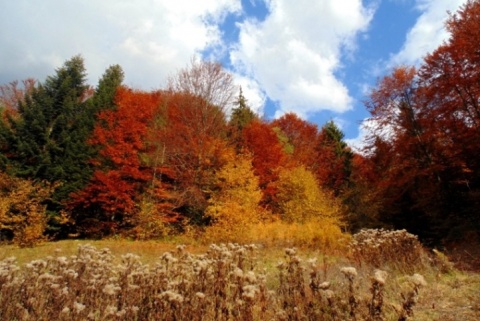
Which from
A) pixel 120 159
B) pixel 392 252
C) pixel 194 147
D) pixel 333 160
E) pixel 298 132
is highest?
pixel 298 132

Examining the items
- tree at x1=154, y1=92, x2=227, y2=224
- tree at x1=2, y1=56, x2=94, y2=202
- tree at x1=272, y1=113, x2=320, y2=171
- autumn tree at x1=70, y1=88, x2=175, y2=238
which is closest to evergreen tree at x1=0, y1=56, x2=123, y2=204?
tree at x1=2, y1=56, x2=94, y2=202

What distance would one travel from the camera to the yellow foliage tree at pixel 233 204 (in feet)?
51.5

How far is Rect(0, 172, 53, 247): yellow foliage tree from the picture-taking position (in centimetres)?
1631

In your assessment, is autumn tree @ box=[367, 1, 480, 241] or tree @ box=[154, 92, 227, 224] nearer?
autumn tree @ box=[367, 1, 480, 241]

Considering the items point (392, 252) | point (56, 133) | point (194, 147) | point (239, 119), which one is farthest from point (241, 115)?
point (392, 252)

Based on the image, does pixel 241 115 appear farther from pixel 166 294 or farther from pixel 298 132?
pixel 166 294

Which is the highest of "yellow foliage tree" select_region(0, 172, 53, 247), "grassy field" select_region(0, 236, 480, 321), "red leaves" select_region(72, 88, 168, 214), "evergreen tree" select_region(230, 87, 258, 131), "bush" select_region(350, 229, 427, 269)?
"evergreen tree" select_region(230, 87, 258, 131)

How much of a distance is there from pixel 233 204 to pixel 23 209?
12.2 meters

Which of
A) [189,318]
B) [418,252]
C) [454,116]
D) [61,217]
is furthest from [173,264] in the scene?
[61,217]

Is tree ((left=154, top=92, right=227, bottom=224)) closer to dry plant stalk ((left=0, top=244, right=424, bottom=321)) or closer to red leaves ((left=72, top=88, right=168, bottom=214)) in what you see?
red leaves ((left=72, top=88, right=168, bottom=214))

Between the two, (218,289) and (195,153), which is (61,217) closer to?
(195,153)

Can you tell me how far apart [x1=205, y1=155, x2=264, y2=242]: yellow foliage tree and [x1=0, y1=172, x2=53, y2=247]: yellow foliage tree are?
9357 millimetres

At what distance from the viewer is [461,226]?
16375 millimetres

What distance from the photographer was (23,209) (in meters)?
17.8
